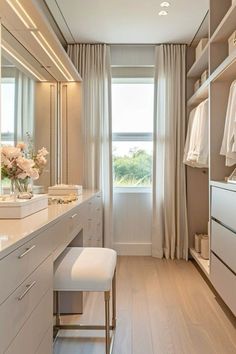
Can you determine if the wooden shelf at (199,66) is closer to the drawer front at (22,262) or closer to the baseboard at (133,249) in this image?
the baseboard at (133,249)

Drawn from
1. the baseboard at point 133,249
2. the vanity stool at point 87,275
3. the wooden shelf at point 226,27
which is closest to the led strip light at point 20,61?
the vanity stool at point 87,275

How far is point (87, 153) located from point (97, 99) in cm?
67

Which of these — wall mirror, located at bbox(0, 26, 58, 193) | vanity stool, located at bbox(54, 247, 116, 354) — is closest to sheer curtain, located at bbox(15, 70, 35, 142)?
wall mirror, located at bbox(0, 26, 58, 193)

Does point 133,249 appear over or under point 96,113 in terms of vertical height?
under

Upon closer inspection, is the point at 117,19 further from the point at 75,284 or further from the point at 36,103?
the point at 75,284

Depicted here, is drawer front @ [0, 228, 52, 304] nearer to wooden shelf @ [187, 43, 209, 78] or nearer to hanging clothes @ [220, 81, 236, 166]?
hanging clothes @ [220, 81, 236, 166]

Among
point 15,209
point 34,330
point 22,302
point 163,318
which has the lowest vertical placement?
point 163,318

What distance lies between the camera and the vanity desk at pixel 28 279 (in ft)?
3.22

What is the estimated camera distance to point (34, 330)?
1267 mm

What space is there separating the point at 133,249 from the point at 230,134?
2.25 metres

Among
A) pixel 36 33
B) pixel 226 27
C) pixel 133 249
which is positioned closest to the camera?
pixel 36 33

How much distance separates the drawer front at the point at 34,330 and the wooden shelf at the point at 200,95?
7.72 feet

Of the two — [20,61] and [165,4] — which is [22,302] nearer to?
[20,61]

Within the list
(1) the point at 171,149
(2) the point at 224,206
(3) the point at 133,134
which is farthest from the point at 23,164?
(3) the point at 133,134
